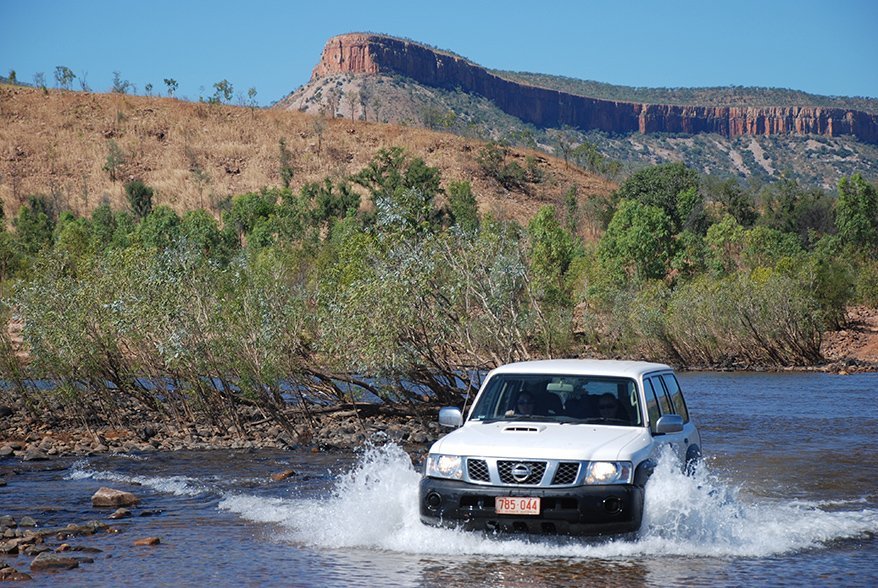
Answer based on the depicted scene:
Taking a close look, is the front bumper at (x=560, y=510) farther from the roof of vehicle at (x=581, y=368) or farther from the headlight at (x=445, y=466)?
the roof of vehicle at (x=581, y=368)

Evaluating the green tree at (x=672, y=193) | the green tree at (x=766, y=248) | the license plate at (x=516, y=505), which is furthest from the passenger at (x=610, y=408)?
the green tree at (x=672, y=193)

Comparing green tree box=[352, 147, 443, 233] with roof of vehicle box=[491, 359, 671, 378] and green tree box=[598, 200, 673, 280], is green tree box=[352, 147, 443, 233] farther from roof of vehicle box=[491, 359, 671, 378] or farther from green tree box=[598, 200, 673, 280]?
roof of vehicle box=[491, 359, 671, 378]

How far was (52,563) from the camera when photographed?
1092 cm

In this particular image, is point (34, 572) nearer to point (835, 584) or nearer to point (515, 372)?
point (515, 372)

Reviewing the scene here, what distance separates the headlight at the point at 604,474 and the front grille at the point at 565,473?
0.10m

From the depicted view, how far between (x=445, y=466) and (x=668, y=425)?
2092 millimetres

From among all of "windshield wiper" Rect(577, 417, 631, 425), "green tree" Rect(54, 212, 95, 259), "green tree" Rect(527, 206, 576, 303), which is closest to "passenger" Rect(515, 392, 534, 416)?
"windshield wiper" Rect(577, 417, 631, 425)

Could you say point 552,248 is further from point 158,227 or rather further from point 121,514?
point 121,514

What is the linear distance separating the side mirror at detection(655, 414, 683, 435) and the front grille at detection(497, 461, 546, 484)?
1331 mm

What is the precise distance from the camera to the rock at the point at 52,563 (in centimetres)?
1087

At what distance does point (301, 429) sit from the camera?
24.4 m

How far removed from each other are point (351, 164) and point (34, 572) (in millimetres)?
100632

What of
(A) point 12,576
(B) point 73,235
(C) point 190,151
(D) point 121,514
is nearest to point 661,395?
(A) point 12,576

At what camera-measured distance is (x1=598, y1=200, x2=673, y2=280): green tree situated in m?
68.1
